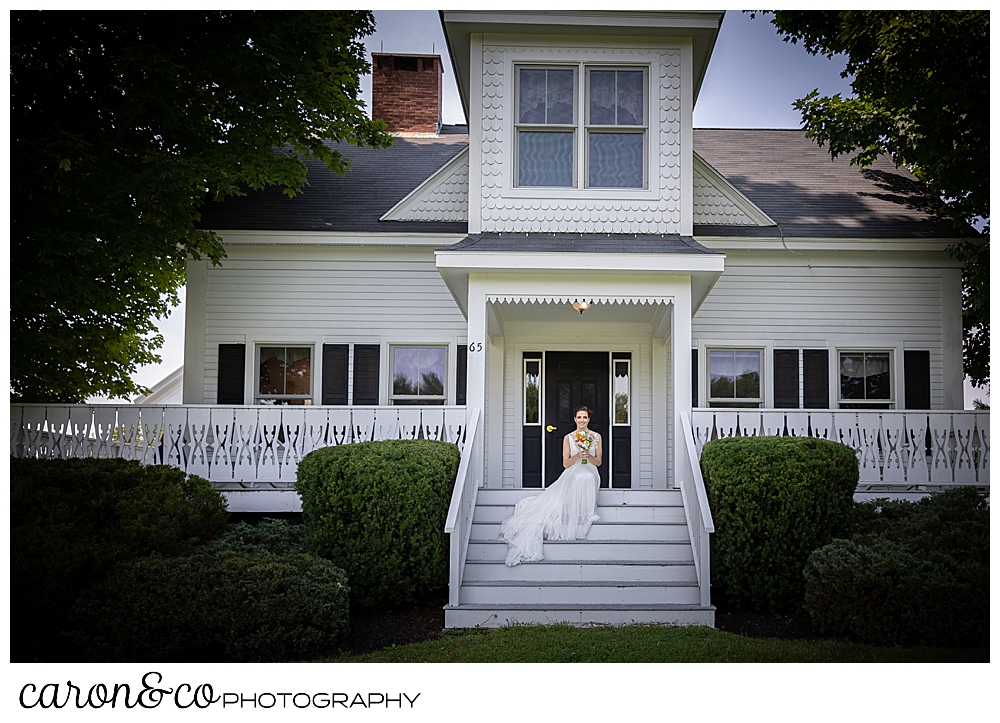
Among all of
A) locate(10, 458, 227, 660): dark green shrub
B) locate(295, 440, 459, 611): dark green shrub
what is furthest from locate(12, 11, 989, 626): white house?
locate(10, 458, 227, 660): dark green shrub

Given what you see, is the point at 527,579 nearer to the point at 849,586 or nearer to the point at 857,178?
the point at 849,586

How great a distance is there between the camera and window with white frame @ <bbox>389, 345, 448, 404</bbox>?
12398mm

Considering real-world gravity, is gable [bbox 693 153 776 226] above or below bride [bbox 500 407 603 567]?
above

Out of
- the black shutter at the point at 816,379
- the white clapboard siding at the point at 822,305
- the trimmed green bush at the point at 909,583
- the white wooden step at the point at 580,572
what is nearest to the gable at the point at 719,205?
the white clapboard siding at the point at 822,305

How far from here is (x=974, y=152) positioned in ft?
35.1

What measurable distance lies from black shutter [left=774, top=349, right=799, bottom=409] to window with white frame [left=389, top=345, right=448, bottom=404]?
485cm

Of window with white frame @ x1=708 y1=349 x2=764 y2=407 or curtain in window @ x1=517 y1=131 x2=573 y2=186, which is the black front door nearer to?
window with white frame @ x1=708 y1=349 x2=764 y2=407

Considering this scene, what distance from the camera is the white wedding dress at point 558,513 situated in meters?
8.46

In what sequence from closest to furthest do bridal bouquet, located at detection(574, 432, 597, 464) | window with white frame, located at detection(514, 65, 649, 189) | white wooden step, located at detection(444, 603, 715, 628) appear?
white wooden step, located at detection(444, 603, 715, 628), bridal bouquet, located at detection(574, 432, 597, 464), window with white frame, located at detection(514, 65, 649, 189)

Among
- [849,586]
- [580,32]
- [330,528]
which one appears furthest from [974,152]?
[330,528]

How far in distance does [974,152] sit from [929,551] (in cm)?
589

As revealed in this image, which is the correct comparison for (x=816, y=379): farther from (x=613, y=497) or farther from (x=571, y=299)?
(x=613, y=497)

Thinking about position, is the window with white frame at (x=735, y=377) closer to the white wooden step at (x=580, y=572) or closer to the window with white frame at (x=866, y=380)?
the window with white frame at (x=866, y=380)

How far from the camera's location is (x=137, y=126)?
1056 centimetres
